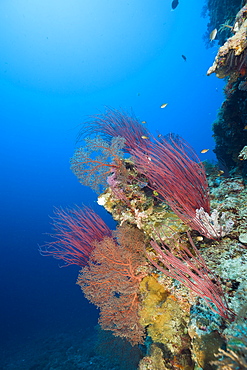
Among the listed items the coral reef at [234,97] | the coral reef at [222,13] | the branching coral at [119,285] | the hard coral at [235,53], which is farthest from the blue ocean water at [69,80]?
the hard coral at [235,53]

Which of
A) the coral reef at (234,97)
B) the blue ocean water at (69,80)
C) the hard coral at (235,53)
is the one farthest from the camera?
the blue ocean water at (69,80)

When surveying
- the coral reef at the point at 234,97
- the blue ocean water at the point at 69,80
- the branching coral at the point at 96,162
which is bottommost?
the coral reef at the point at 234,97

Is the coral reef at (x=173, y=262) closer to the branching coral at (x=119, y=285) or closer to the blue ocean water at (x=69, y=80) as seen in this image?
the branching coral at (x=119, y=285)

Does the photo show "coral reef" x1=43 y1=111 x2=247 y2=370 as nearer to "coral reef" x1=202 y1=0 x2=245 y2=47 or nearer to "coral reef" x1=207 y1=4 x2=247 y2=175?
"coral reef" x1=207 y1=4 x2=247 y2=175

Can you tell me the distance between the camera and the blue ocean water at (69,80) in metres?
48.9

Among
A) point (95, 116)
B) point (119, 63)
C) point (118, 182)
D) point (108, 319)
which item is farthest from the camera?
point (119, 63)

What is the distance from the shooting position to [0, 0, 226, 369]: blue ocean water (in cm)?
4894

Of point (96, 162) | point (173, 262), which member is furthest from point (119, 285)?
point (96, 162)

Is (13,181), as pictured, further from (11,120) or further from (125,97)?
(125,97)

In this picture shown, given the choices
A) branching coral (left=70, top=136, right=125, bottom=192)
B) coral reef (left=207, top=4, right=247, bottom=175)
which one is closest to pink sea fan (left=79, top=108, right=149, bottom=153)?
branching coral (left=70, top=136, right=125, bottom=192)

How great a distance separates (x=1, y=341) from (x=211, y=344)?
66.0 feet

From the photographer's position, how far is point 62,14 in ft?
189

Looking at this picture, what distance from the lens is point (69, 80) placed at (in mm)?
66938

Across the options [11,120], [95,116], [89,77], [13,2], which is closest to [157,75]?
[89,77]
